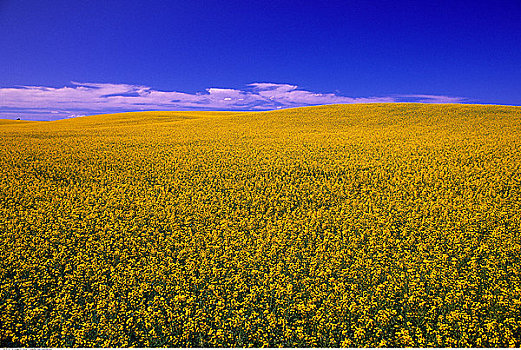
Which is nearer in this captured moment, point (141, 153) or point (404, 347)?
point (404, 347)

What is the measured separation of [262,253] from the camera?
6.34m

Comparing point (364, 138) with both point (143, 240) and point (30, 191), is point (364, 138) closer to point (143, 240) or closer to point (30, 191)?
point (143, 240)

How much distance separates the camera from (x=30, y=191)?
33.6ft

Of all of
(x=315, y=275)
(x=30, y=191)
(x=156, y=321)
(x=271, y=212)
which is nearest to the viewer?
(x=156, y=321)

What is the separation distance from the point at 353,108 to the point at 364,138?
2074 cm

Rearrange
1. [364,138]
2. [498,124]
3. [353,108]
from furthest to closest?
[353,108] → [498,124] → [364,138]

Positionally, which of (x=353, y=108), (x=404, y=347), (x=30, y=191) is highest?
(x=353, y=108)

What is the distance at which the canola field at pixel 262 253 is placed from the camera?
14.3ft

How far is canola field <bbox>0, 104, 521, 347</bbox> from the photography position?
4363 mm

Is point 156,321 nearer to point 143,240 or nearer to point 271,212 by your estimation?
point 143,240

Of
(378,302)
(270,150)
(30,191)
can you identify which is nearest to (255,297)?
(378,302)

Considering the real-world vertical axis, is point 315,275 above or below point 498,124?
below

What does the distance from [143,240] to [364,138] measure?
737 inches

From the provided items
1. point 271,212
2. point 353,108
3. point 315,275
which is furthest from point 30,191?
point 353,108
